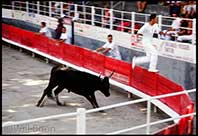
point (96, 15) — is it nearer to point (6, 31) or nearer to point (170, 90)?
point (6, 31)

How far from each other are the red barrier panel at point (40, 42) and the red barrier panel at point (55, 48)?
0.31m

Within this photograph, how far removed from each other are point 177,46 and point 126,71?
5.67 feet

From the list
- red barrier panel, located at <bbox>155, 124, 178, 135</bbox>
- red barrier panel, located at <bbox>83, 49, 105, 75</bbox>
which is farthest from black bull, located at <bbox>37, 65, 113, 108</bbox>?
red barrier panel, located at <bbox>155, 124, 178, 135</bbox>

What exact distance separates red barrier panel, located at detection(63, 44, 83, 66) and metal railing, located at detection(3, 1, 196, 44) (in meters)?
1.91

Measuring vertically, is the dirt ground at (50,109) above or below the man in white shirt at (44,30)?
below

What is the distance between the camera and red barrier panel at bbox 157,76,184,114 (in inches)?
405

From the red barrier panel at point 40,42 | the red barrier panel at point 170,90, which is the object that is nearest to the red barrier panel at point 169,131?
the red barrier panel at point 170,90

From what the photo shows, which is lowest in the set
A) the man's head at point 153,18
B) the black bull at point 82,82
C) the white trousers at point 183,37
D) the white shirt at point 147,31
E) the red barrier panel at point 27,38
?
the black bull at point 82,82

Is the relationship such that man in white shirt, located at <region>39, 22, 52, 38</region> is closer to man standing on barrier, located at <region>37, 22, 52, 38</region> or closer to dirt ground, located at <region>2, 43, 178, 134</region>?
man standing on barrier, located at <region>37, 22, 52, 38</region>

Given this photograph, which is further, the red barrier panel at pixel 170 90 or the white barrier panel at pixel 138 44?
the white barrier panel at pixel 138 44

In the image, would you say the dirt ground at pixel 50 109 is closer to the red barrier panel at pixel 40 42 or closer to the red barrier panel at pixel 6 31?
the red barrier panel at pixel 40 42

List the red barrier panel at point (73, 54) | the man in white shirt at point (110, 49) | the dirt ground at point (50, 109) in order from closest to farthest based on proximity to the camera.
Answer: the dirt ground at point (50, 109) < the man in white shirt at point (110, 49) < the red barrier panel at point (73, 54)

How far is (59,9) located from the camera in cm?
2295

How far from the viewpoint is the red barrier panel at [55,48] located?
1792 cm
